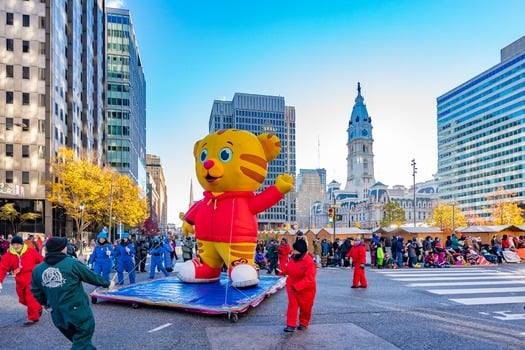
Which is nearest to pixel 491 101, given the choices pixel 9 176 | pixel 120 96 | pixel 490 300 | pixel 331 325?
pixel 120 96

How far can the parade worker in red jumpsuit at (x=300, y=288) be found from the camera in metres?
7.75

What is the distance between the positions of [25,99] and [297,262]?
4272 centimetres

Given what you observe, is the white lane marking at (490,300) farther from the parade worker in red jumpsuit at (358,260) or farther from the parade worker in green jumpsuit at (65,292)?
the parade worker in green jumpsuit at (65,292)

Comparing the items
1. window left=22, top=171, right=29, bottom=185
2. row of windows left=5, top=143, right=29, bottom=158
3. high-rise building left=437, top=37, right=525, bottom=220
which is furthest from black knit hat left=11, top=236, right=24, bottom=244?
high-rise building left=437, top=37, right=525, bottom=220

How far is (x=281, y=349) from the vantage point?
6656mm

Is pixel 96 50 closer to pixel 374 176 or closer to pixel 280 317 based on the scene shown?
pixel 280 317

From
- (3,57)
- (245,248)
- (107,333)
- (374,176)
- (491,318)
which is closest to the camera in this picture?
(107,333)

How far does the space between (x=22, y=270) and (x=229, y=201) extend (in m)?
5.37

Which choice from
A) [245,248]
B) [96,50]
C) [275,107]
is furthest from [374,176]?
[245,248]

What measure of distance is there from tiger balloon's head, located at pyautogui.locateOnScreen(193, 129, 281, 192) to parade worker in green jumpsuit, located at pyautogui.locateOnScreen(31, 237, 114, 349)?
21.8 feet

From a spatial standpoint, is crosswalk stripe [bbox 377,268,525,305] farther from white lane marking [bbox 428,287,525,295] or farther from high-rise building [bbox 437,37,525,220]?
high-rise building [bbox 437,37,525,220]

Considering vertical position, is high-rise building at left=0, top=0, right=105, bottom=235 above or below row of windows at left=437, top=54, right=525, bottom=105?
below

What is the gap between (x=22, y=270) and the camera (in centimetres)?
876

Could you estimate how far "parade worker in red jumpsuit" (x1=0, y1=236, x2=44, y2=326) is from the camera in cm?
861
